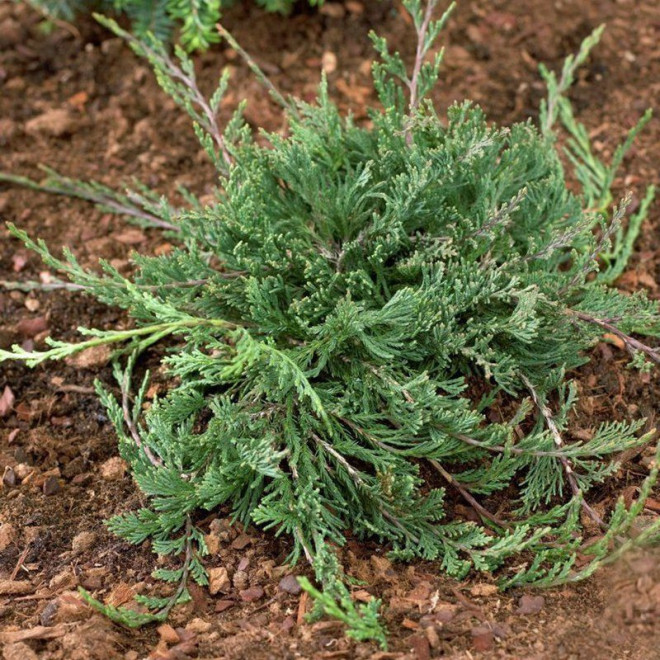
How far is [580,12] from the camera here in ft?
15.3

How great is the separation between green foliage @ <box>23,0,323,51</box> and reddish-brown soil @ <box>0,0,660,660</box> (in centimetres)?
11

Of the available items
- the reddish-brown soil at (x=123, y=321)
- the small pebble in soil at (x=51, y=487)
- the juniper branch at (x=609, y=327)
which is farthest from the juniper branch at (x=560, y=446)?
the small pebble in soil at (x=51, y=487)

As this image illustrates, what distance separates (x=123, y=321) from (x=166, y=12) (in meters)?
1.71

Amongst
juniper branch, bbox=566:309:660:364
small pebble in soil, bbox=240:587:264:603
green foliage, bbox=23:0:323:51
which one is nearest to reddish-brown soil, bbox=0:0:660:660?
small pebble in soil, bbox=240:587:264:603

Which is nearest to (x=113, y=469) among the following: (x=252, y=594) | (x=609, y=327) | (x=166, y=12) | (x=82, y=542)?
(x=82, y=542)

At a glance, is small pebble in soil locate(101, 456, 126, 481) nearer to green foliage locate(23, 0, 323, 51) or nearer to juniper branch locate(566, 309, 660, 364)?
juniper branch locate(566, 309, 660, 364)

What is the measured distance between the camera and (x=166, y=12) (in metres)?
4.38

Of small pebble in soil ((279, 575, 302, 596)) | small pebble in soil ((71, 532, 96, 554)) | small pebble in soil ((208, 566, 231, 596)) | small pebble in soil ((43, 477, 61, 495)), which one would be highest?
small pebble in soil ((279, 575, 302, 596))

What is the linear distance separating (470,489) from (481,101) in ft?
7.10

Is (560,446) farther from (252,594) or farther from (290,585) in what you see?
(252,594)

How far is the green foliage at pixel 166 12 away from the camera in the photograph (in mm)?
3926

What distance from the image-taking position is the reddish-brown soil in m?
2.42

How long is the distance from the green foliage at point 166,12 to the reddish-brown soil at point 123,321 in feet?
0.35

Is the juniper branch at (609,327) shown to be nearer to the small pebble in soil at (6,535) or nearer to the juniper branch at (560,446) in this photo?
the juniper branch at (560,446)
